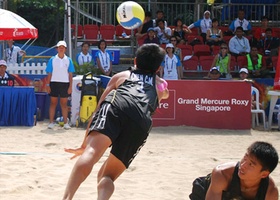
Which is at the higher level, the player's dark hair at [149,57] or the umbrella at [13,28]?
the umbrella at [13,28]

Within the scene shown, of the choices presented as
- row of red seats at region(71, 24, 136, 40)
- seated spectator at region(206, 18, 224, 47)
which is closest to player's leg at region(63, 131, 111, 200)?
seated spectator at region(206, 18, 224, 47)

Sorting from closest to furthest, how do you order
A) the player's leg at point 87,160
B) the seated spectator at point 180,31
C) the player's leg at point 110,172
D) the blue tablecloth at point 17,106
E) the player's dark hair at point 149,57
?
the player's leg at point 87,160 → the player's leg at point 110,172 → the player's dark hair at point 149,57 → the blue tablecloth at point 17,106 → the seated spectator at point 180,31

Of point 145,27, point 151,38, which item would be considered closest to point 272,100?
point 151,38

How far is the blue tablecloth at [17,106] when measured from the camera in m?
12.0

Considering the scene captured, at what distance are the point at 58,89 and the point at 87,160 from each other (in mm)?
7785

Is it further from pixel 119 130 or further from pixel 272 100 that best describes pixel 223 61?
pixel 119 130

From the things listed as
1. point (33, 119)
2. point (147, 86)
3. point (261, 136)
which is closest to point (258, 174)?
point (147, 86)

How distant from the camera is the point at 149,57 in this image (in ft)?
15.9

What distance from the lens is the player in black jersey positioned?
14.6 ft

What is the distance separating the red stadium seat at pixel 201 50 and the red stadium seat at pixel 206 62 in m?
0.25

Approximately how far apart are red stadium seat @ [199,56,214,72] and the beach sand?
3.66 meters

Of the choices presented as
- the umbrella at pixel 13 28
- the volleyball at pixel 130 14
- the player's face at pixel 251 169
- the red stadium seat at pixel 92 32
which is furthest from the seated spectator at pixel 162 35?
the player's face at pixel 251 169

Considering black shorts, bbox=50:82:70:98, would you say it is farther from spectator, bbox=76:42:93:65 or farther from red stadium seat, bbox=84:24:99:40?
red stadium seat, bbox=84:24:99:40

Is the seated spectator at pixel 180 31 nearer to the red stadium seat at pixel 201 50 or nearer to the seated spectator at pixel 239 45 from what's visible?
the red stadium seat at pixel 201 50
